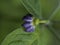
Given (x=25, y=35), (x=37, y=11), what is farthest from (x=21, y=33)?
(x=37, y=11)

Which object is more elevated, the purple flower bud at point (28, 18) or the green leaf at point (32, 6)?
the green leaf at point (32, 6)

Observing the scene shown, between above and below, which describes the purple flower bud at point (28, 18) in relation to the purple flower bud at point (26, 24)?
above

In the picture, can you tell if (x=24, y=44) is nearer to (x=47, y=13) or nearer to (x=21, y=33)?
(x=21, y=33)

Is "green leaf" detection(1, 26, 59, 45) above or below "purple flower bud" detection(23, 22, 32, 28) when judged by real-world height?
below

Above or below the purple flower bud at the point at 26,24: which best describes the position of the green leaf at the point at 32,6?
above

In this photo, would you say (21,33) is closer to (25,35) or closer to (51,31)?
(25,35)

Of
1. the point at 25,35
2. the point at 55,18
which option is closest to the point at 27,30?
the point at 25,35

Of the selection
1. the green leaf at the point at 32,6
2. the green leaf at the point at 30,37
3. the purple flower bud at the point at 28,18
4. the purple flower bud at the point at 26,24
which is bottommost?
the green leaf at the point at 30,37

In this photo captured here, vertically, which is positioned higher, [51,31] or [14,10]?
[14,10]
